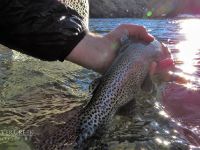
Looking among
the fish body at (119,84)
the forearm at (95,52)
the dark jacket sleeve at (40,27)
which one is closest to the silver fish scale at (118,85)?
the fish body at (119,84)

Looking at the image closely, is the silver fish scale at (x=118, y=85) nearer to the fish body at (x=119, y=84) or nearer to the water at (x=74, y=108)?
the fish body at (x=119, y=84)

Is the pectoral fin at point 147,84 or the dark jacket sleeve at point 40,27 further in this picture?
the pectoral fin at point 147,84

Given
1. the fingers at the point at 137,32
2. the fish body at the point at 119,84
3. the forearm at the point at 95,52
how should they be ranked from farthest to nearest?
the fingers at the point at 137,32 < the fish body at the point at 119,84 < the forearm at the point at 95,52

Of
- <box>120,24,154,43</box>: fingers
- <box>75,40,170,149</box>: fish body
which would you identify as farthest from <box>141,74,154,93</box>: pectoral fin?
<box>120,24,154,43</box>: fingers

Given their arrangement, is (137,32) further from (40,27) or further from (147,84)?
(40,27)

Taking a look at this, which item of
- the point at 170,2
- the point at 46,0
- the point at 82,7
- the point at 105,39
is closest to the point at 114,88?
the point at 105,39

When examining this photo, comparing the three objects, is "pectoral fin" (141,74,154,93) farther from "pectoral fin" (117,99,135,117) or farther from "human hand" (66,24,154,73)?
"human hand" (66,24,154,73)

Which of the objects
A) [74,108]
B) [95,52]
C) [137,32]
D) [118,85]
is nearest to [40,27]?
[95,52]

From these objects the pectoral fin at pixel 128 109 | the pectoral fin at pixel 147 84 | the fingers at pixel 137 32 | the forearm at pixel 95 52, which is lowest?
the pectoral fin at pixel 128 109
